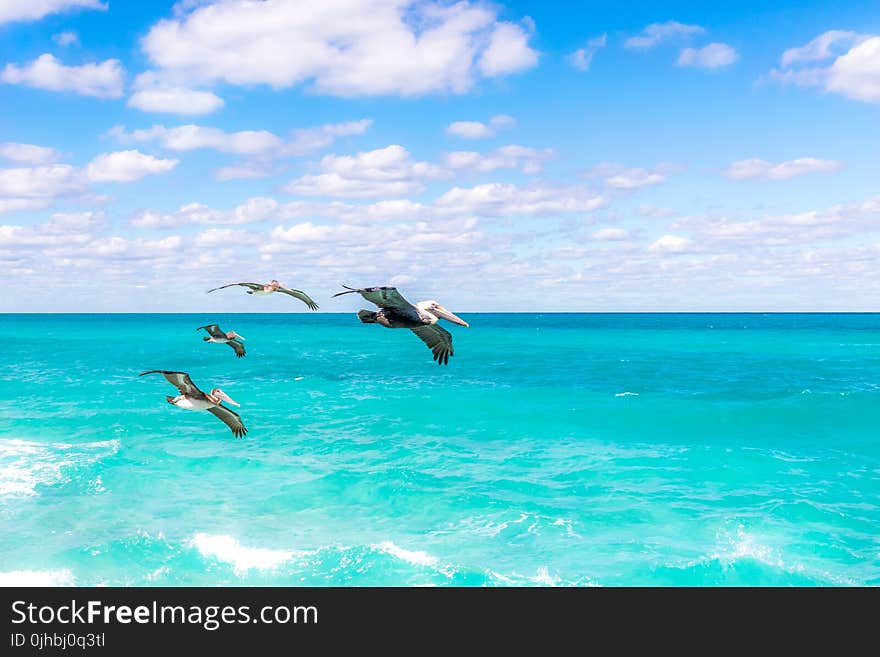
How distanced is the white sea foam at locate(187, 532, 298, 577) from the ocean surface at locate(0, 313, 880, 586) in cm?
11

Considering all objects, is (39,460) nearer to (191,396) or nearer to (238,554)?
(238,554)

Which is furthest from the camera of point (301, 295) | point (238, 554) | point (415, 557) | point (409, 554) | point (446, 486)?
point (446, 486)

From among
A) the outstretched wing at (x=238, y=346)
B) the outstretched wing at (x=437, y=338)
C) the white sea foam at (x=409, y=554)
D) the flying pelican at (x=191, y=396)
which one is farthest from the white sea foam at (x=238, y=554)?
the outstretched wing at (x=437, y=338)

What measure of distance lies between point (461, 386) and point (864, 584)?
4932 cm

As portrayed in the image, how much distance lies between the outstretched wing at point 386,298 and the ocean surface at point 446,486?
12518mm

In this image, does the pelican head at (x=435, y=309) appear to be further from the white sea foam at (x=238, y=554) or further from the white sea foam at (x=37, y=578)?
the white sea foam at (x=37, y=578)

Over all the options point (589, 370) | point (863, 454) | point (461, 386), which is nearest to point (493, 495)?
point (863, 454)

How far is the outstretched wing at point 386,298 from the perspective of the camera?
48.9ft

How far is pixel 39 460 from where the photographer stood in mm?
38031

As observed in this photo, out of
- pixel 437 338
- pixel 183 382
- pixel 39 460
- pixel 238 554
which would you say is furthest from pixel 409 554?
pixel 39 460

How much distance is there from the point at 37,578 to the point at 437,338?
18411 millimetres

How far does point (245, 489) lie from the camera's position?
110ft
